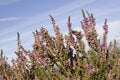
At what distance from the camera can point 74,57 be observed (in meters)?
5.74

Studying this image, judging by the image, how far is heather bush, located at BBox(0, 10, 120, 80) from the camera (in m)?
5.37

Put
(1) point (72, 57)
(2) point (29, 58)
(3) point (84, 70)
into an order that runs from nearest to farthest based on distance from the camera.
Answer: (3) point (84, 70)
(1) point (72, 57)
(2) point (29, 58)

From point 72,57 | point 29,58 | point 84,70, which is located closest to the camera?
point 84,70

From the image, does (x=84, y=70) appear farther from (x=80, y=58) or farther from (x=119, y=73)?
(x=119, y=73)

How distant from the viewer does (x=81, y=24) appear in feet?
18.7

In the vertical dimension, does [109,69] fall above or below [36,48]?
below

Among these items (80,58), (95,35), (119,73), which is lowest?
(119,73)

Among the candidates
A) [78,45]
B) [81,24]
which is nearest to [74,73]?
[78,45]

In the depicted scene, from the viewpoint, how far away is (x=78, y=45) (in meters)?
5.61

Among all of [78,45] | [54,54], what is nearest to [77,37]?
[78,45]

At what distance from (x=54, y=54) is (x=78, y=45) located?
511 mm

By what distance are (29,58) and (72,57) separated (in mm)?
1027

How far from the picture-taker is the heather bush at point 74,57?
5.37m

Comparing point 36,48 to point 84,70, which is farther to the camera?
point 36,48
